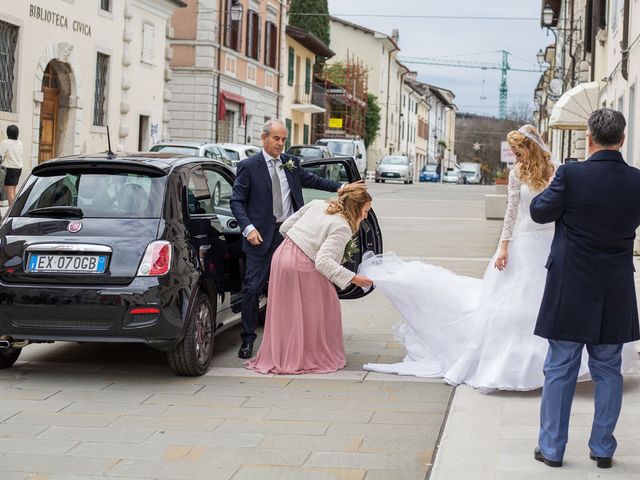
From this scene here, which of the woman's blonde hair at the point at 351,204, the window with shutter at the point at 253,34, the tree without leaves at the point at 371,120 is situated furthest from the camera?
the tree without leaves at the point at 371,120

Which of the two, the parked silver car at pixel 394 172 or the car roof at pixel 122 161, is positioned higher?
the parked silver car at pixel 394 172

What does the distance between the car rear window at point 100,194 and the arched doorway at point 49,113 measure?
57.7 feet

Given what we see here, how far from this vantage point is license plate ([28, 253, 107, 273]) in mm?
6688

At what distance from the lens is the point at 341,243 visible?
7.20 meters

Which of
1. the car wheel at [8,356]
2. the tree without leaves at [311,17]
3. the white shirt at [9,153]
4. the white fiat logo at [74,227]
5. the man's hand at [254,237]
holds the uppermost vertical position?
the tree without leaves at [311,17]

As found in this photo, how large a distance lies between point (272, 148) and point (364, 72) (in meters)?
56.4

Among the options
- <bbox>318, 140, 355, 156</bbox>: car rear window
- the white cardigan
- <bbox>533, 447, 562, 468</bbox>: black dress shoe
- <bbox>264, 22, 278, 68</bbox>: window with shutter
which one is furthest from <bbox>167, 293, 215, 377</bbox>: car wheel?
<bbox>318, 140, 355, 156</bbox>: car rear window

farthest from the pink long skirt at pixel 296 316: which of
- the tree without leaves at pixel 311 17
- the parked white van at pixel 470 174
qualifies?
the parked white van at pixel 470 174

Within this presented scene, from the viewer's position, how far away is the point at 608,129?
4.75 meters

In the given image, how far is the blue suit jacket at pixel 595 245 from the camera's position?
187 inches

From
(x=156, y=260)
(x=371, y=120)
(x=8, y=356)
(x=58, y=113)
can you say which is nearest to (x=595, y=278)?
(x=156, y=260)

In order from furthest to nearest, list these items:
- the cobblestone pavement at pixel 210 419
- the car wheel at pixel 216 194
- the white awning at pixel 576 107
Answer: the white awning at pixel 576 107 < the car wheel at pixel 216 194 < the cobblestone pavement at pixel 210 419

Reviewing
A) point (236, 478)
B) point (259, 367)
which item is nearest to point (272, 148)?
point (259, 367)

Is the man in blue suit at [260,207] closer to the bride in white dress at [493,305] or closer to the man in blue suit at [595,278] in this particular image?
the bride in white dress at [493,305]
